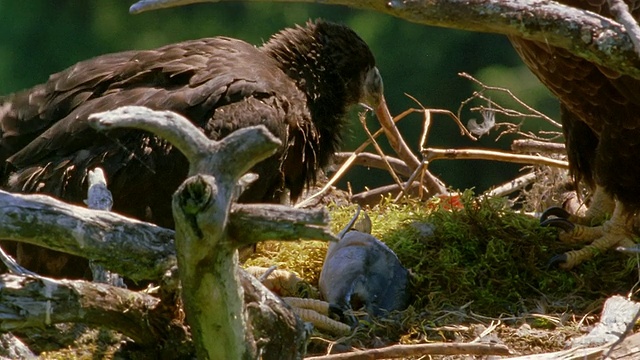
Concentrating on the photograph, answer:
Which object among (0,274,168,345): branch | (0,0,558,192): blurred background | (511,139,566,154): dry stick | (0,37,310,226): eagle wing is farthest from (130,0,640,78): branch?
(0,0,558,192): blurred background

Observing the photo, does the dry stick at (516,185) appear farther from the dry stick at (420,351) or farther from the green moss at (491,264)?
the dry stick at (420,351)

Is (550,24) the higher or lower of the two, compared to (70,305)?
higher

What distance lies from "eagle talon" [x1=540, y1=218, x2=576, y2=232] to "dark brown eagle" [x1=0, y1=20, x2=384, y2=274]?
81cm

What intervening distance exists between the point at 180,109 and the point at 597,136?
1.61 m

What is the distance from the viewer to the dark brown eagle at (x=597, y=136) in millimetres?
3174

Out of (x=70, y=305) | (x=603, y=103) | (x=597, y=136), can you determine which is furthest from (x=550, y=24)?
(x=597, y=136)

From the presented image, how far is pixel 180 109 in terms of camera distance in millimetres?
2885

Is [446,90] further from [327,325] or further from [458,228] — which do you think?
[327,325]

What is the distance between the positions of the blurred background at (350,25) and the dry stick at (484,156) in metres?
1.31

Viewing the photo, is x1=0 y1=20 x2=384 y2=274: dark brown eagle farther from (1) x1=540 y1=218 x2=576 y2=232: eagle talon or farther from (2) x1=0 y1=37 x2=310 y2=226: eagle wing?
(1) x1=540 y1=218 x2=576 y2=232: eagle talon

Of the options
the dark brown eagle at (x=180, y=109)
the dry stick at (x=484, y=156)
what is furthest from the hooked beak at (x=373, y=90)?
the dry stick at (x=484, y=156)

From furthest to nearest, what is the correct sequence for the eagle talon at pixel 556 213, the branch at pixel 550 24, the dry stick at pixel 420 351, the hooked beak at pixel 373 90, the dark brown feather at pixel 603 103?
the eagle talon at pixel 556 213, the hooked beak at pixel 373 90, the dark brown feather at pixel 603 103, the dry stick at pixel 420 351, the branch at pixel 550 24

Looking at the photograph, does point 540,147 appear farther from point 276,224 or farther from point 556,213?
point 276,224

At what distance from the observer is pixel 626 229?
3508 millimetres
